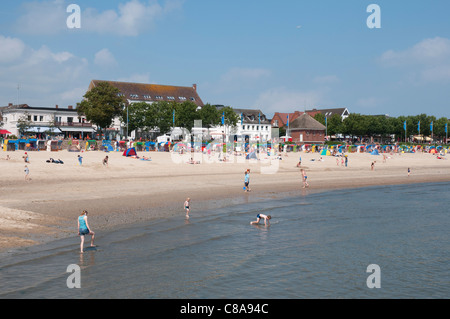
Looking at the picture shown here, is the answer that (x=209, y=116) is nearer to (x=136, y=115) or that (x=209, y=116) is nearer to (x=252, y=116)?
(x=136, y=115)

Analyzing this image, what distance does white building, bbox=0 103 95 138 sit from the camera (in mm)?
79750

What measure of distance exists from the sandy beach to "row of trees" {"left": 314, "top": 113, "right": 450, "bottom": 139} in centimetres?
5198

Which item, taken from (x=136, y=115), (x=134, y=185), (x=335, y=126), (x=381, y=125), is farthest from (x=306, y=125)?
(x=134, y=185)

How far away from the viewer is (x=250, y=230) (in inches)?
766

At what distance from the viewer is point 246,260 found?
15.0m

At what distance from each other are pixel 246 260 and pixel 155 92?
308ft

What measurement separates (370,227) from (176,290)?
1213 centimetres

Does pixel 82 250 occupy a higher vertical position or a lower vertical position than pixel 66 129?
lower

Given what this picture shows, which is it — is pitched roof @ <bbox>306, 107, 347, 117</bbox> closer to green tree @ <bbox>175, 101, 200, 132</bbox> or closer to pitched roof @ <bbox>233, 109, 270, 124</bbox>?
pitched roof @ <bbox>233, 109, 270, 124</bbox>

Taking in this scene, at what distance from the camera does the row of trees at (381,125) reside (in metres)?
110

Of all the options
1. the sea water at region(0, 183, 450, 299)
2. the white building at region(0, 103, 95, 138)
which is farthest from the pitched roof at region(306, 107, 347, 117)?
the sea water at region(0, 183, 450, 299)
